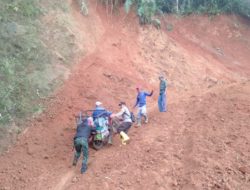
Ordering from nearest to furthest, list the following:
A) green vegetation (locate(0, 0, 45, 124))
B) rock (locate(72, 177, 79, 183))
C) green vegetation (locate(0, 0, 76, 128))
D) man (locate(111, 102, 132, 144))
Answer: rock (locate(72, 177, 79, 183)), man (locate(111, 102, 132, 144)), green vegetation (locate(0, 0, 45, 124)), green vegetation (locate(0, 0, 76, 128))

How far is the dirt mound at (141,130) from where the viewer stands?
1005 centimetres

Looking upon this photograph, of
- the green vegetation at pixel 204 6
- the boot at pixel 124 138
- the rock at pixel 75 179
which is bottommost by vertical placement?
the rock at pixel 75 179

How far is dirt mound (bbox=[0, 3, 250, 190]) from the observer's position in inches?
396

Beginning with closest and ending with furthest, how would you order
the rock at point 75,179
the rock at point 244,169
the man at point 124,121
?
the rock at point 244,169, the rock at point 75,179, the man at point 124,121

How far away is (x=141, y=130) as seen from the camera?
1326 cm

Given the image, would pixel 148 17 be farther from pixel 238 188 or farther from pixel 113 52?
pixel 238 188

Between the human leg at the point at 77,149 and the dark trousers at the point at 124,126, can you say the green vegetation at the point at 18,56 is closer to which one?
the human leg at the point at 77,149

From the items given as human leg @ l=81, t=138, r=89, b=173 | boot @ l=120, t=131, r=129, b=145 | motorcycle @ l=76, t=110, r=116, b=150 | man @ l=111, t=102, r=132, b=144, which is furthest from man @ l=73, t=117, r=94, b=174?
man @ l=111, t=102, r=132, b=144

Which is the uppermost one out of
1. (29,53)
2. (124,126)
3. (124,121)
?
(29,53)

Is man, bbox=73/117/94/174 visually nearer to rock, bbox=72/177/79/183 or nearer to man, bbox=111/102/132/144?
rock, bbox=72/177/79/183

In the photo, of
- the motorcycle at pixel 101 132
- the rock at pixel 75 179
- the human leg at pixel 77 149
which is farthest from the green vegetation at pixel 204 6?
the rock at pixel 75 179

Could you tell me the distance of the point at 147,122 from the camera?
14000mm

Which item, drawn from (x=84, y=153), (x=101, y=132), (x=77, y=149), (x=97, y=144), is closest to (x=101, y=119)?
(x=101, y=132)

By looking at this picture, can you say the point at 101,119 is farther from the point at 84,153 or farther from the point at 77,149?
the point at 84,153
